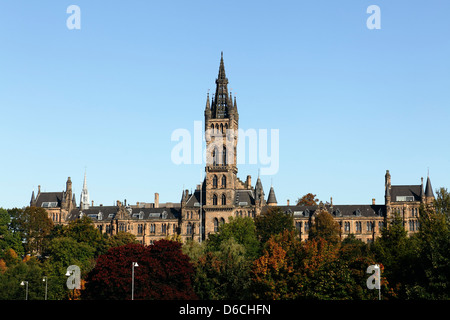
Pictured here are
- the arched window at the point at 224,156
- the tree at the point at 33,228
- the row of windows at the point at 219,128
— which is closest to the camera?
the tree at the point at 33,228

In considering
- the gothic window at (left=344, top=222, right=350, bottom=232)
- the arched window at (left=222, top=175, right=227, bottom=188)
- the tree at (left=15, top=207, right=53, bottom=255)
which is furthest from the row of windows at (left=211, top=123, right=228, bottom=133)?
the tree at (left=15, top=207, right=53, bottom=255)

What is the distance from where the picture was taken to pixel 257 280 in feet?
247

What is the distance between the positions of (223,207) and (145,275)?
259 ft

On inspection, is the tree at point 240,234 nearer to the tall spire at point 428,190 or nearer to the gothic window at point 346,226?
the gothic window at point 346,226

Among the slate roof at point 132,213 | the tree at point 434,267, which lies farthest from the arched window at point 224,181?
the tree at point 434,267

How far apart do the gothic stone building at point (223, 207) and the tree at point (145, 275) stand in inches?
2921

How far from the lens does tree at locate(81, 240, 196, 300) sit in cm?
7962

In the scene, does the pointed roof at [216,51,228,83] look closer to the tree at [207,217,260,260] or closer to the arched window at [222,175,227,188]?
the arched window at [222,175,227,188]

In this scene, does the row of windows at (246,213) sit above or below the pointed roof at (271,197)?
below

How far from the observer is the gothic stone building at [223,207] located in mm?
160125

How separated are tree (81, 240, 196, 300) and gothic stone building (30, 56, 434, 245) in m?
74.2

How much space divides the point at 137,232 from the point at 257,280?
102124mm
